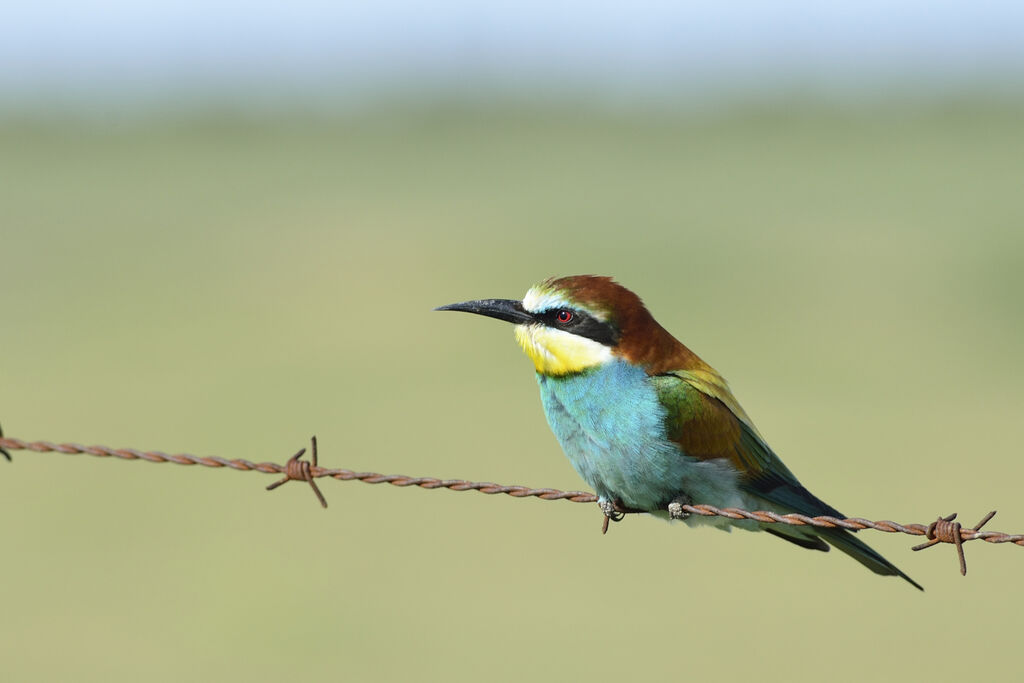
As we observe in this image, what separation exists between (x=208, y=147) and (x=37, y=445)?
33445 millimetres

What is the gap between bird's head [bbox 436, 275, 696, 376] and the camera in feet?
11.6

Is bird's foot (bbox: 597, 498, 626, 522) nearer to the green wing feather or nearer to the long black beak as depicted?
the green wing feather

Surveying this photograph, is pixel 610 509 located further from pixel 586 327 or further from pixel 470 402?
pixel 470 402

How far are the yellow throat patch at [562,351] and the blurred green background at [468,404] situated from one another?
465 centimetres

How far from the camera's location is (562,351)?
3.54 m

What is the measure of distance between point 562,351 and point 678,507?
0.53 m

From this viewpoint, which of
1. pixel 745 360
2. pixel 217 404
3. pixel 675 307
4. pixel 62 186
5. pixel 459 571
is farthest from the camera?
pixel 62 186

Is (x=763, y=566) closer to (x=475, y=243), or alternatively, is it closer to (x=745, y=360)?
(x=745, y=360)

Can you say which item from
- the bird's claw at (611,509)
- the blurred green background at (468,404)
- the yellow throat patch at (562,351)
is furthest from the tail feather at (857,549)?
the blurred green background at (468,404)

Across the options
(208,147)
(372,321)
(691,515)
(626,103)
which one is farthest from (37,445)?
(626,103)

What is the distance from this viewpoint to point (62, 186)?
1133 inches

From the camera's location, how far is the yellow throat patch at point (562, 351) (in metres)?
3.53

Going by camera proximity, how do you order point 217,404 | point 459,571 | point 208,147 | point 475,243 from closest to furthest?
point 459,571
point 217,404
point 475,243
point 208,147

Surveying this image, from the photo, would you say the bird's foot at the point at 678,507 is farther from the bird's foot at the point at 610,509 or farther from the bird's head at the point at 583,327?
the bird's head at the point at 583,327
